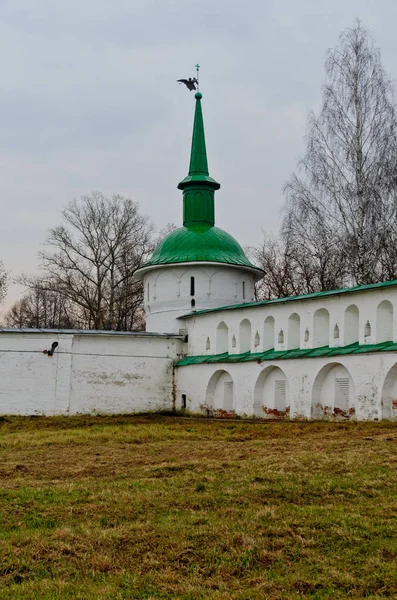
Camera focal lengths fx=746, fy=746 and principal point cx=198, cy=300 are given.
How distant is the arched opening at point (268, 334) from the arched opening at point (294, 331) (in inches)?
47.6

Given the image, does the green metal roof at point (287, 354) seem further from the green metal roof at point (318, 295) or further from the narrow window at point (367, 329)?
the green metal roof at point (318, 295)

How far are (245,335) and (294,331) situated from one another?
2.94 meters

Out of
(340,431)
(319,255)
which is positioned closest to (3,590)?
(340,431)

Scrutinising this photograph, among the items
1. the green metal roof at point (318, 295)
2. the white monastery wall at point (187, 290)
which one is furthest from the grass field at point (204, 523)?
the white monastery wall at point (187, 290)

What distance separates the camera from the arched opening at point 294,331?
22.6 m

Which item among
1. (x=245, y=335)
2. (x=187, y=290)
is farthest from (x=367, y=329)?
(x=187, y=290)

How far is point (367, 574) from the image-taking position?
17.8 ft

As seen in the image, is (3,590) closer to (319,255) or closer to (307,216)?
(307,216)

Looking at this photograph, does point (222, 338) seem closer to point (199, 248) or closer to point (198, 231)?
point (199, 248)

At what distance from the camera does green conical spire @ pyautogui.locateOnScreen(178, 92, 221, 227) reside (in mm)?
31234

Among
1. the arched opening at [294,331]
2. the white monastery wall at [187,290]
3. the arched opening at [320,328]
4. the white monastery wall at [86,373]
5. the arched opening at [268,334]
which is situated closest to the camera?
the arched opening at [320,328]

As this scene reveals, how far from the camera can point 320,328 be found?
→ 21594mm

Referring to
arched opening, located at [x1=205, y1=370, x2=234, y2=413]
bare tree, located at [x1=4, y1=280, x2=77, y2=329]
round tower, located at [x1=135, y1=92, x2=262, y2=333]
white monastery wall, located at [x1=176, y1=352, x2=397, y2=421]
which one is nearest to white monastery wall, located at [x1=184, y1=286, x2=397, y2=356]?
white monastery wall, located at [x1=176, y1=352, x2=397, y2=421]

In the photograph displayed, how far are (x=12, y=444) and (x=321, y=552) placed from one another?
988 cm
